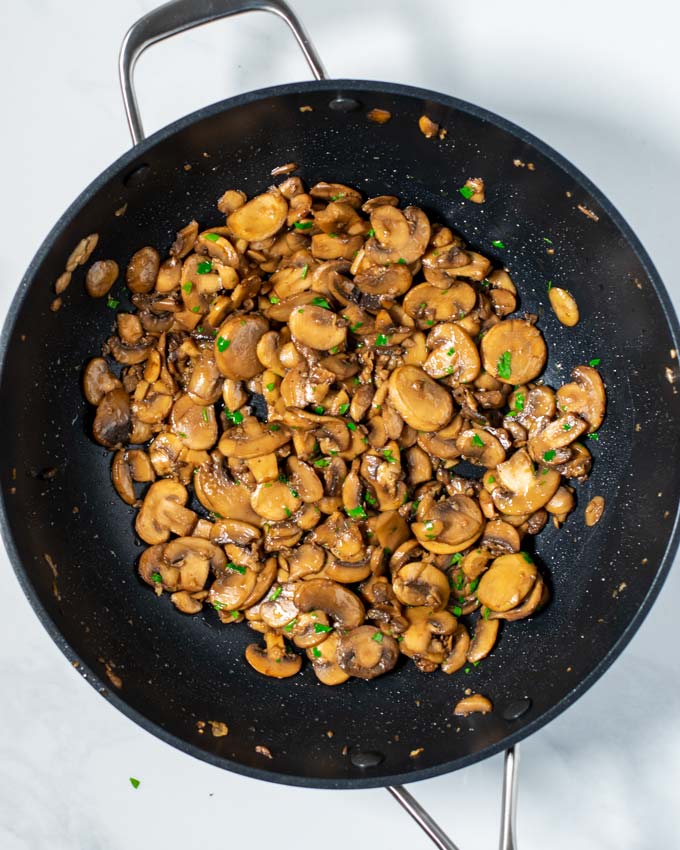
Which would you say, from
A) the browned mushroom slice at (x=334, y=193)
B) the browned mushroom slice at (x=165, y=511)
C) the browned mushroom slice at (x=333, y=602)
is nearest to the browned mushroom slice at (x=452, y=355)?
the browned mushroom slice at (x=334, y=193)

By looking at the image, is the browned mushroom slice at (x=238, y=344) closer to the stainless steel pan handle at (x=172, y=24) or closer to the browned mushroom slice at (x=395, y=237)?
the browned mushroom slice at (x=395, y=237)

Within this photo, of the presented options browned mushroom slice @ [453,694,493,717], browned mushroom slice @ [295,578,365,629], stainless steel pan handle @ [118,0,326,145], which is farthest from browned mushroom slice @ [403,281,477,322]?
browned mushroom slice @ [453,694,493,717]

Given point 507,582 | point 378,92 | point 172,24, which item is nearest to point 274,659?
point 507,582

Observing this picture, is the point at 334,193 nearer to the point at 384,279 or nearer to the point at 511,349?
the point at 384,279

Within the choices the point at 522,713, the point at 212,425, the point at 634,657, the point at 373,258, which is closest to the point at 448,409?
the point at 373,258

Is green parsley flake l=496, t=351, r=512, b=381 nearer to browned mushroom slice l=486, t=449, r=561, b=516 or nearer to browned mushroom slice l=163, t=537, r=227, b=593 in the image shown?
browned mushroom slice l=486, t=449, r=561, b=516

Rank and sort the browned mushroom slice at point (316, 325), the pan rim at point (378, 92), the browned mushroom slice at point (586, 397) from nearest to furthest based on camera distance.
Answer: the pan rim at point (378, 92) < the browned mushroom slice at point (316, 325) < the browned mushroom slice at point (586, 397)
